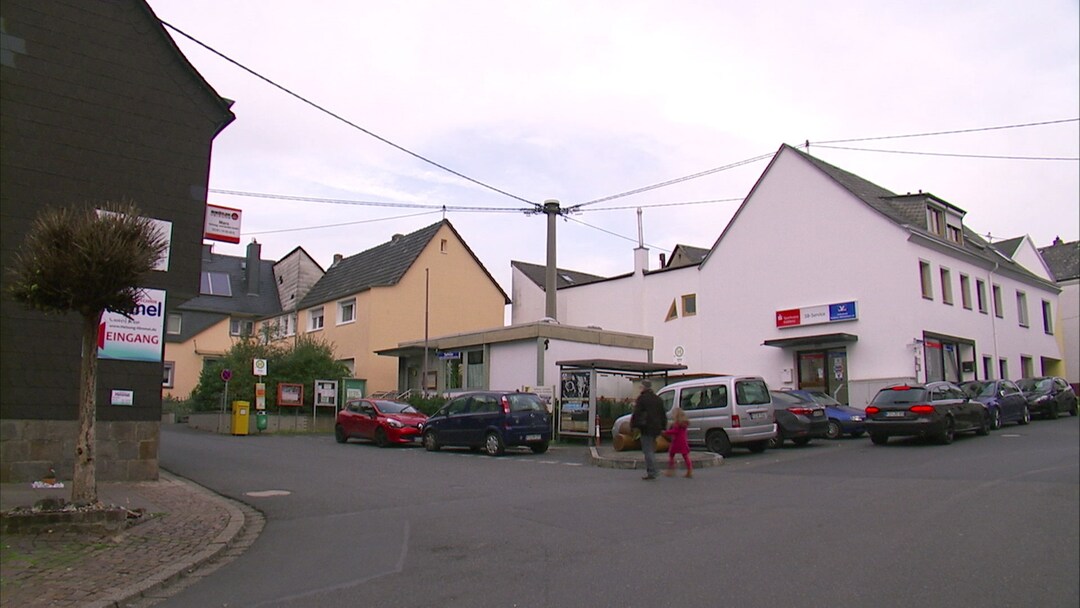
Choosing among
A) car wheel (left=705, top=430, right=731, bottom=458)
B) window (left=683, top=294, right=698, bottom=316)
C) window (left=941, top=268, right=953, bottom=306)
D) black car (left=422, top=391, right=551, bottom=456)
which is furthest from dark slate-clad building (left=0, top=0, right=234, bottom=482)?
window (left=941, top=268, right=953, bottom=306)

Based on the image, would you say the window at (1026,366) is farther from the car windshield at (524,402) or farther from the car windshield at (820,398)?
the car windshield at (524,402)

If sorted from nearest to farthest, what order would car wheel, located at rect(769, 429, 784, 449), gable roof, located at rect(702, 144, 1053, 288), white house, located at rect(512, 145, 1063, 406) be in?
car wheel, located at rect(769, 429, 784, 449)
white house, located at rect(512, 145, 1063, 406)
gable roof, located at rect(702, 144, 1053, 288)

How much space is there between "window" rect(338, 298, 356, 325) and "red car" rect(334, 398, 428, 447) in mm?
15798

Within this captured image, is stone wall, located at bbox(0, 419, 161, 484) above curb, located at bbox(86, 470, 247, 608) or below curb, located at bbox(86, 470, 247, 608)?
above

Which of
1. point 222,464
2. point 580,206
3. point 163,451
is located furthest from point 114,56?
point 580,206

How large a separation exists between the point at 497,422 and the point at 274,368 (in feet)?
55.6

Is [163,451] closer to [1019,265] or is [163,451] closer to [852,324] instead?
[852,324]

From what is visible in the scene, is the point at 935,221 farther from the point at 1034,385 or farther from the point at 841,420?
the point at 841,420

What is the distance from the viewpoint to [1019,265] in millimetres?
36219

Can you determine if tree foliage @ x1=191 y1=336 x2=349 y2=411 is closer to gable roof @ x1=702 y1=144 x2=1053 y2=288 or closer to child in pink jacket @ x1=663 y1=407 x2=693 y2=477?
gable roof @ x1=702 y1=144 x2=1053 y2=288

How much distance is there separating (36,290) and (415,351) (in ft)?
80.2

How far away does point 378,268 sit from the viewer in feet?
137

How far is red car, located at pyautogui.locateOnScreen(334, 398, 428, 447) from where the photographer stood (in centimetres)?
2316

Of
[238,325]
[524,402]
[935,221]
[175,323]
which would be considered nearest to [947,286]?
[935,221]
